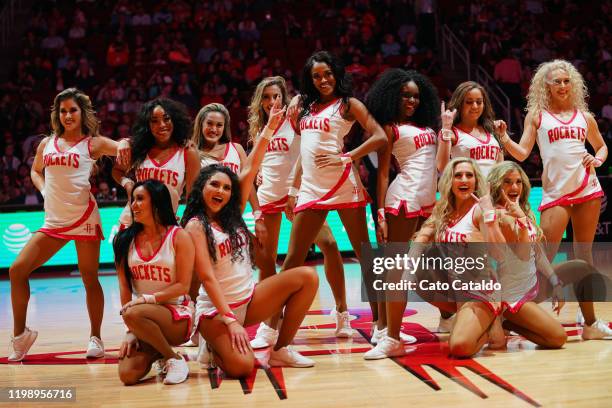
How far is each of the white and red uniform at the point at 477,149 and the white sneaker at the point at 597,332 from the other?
114cm

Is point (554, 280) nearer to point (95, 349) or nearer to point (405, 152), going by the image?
point (405, 152)

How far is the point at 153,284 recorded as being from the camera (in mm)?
4301

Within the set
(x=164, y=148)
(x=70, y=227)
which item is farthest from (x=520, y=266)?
(x=70, y=227)

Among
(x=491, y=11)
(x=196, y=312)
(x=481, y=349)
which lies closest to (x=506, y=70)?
(x=491, y=11)

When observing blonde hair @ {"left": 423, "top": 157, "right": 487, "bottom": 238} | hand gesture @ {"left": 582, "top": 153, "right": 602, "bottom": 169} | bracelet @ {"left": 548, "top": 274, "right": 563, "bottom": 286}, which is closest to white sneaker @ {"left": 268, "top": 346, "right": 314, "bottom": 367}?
blonde hair @ {"left": 423, "top": 157, "right": 487, "bottom": 238}

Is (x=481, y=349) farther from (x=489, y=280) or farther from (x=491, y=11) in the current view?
(x=491, y=11)

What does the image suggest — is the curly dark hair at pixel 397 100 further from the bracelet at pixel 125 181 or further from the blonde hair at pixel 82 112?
the blonde hair at pixel 82 112

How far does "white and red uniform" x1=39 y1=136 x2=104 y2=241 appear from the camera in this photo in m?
4.97

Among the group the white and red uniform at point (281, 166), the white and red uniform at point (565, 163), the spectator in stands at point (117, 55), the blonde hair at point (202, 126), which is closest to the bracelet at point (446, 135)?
the white and red uniform at point (565, 163)

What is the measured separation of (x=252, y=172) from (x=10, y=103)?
8.47 metres

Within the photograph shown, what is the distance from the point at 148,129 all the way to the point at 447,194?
72.0 inches

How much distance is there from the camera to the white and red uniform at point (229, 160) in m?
5.32

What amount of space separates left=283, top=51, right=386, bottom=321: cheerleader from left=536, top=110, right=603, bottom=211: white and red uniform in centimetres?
115

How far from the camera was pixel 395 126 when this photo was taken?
5059mm
